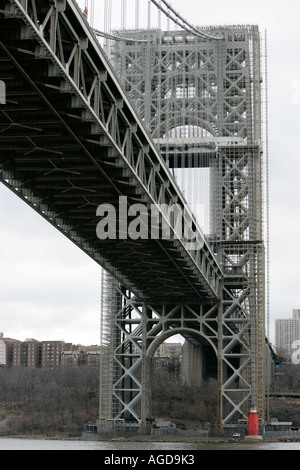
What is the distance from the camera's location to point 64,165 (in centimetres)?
3922

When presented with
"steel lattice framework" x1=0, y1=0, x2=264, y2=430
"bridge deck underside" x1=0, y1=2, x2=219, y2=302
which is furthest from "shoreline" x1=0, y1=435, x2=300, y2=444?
"bridge deck underside" x1=0, y1=2, x2=219, y2=302

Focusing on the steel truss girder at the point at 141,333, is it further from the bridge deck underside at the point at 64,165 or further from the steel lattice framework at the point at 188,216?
the bridge deck underside at the point at 64,165

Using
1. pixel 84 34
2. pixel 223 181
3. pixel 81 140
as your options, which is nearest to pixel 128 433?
pixel 223 181

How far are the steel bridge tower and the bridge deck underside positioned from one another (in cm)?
783

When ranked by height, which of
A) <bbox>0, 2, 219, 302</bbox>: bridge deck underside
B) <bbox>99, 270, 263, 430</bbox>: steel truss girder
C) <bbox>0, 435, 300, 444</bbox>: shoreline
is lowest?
<bbox>0, 435, 300, 444</bbox>: shoreline

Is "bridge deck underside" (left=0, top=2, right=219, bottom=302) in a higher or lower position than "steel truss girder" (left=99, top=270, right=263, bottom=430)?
higher

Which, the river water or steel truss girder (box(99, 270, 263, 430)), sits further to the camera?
steel truss girder (box(99, 270, 263, 430))

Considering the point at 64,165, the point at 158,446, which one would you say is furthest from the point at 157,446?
the point at 64,165

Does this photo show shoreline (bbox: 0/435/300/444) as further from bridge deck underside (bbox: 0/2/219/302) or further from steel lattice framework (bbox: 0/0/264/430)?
bridge deck underside (bbox: 0/2/219/302)

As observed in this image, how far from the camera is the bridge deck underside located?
29.4 m

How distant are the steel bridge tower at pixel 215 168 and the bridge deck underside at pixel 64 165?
25.7 ft

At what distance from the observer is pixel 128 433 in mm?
65500

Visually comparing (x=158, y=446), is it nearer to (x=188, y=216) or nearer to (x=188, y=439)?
(x=188, y=439)

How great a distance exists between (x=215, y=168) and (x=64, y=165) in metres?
31.4
